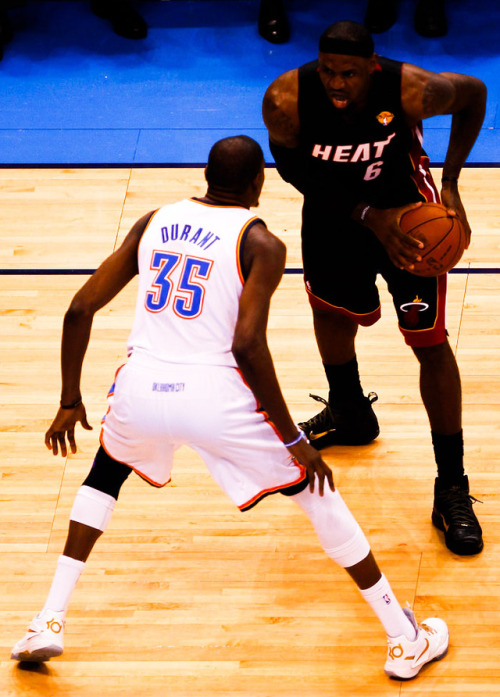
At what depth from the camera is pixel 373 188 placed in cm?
316

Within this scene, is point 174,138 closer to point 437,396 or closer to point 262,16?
point 262,16

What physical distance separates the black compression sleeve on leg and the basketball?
1091mm

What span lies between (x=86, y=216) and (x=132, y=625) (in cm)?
245

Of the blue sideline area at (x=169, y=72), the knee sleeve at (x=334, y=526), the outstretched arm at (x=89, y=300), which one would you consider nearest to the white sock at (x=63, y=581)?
the outstretched arm at (x=89, y=300)

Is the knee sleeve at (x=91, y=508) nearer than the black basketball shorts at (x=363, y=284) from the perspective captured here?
Yes

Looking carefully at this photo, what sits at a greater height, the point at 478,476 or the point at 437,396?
the point at 437,396

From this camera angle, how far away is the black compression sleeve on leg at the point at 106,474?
9.36 feet

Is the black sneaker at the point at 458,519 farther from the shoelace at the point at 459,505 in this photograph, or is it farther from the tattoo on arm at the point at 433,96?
the tattoo on arm at the point at 433,96

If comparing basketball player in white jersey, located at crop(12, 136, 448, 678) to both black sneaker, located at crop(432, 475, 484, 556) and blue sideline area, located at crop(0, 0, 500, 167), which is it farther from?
blue sideline area, located at crop(0, 0, 500, 167)

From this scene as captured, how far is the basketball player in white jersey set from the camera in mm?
2557

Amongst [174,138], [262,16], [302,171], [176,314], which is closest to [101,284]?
[176,314]

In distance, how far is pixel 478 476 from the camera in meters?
3.58

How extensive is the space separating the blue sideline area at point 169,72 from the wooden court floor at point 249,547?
1.32 m

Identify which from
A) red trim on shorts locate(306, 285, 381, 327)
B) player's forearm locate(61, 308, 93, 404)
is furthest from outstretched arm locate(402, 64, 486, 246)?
player's forearm locate(61, 308, 93, 404)
